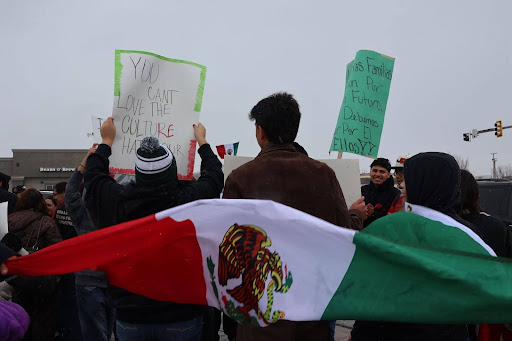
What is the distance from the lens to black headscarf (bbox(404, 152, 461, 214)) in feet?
7.42

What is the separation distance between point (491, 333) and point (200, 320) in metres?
1.55

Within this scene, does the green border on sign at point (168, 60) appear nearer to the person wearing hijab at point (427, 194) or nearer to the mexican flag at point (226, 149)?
the person wearing hijab at point (427, 194)

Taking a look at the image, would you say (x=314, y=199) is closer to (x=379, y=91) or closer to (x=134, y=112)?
(x=134, y=112)

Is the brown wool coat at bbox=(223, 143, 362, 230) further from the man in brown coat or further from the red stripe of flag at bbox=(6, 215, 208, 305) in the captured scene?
the red stripe of flag at bbox=(6, 215, 208, 305)

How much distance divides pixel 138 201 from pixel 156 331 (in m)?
0.70

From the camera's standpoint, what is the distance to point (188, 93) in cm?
343

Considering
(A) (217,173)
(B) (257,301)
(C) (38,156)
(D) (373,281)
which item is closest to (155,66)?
(A) (217,173)

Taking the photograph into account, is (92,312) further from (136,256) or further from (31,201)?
(136,256)

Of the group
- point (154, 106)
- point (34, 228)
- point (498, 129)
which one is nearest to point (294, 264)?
point (154, 106)

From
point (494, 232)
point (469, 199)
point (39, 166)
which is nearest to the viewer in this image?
point (494, 232)

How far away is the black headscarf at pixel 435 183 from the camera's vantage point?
2262mm

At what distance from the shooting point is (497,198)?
305 inches

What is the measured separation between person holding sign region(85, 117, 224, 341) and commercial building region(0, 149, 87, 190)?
49448mm

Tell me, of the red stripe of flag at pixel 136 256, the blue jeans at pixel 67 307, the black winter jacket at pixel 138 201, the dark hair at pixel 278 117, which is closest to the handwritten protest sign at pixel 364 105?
the dark hair at pixel 278 117
